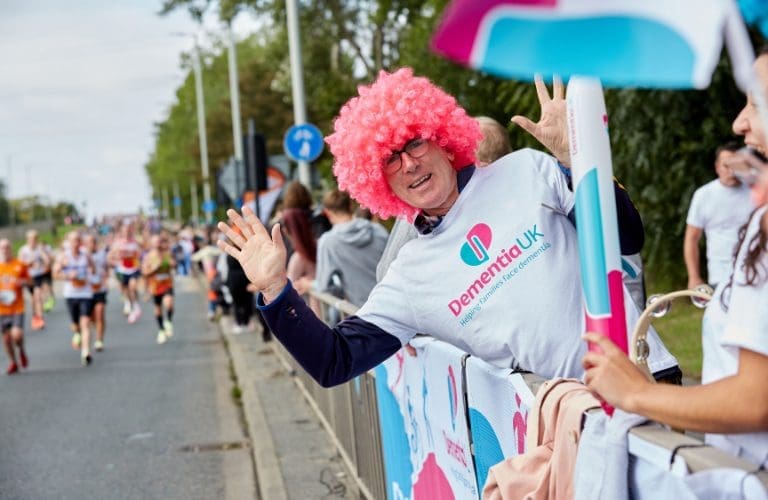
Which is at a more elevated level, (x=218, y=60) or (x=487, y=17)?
(x=218, y=60)

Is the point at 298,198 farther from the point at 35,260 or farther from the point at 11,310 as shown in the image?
the point at 35,260

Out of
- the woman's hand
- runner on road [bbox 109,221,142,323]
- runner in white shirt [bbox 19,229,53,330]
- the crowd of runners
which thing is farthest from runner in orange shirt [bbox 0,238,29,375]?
the woman's hand

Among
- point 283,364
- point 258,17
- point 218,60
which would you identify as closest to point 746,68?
point 283,364

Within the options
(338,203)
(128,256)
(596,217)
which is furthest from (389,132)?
(128,256)

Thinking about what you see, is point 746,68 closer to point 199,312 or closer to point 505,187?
point 505,187

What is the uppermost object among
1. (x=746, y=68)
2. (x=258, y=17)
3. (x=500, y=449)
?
(x=258, y=17)

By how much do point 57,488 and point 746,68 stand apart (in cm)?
712

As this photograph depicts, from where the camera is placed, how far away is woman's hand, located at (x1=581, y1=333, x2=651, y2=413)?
83.9 inches

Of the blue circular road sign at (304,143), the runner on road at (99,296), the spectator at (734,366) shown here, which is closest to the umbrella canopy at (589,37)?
the spectator at (734,366)

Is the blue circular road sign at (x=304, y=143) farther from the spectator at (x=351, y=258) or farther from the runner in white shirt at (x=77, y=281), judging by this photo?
the spectator at (x=351, y=258)

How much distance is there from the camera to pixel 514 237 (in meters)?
3.28

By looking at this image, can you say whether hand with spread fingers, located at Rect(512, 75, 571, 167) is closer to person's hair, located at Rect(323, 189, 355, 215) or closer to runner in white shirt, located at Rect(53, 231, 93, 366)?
person's hair, located at Rect(323, 189, 355, 215)

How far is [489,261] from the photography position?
328 cm

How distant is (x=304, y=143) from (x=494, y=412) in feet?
42.3
